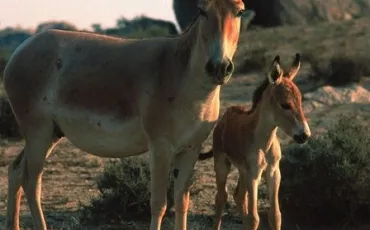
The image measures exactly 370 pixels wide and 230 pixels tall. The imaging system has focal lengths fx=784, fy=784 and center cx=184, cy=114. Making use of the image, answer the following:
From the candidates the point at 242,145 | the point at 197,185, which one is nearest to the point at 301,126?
the point at 242,145

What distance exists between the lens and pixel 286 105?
784 centimetres

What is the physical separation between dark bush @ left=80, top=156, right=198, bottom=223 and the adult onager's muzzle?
3.30m

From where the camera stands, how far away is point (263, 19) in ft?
141

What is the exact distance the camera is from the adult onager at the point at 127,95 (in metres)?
6.93

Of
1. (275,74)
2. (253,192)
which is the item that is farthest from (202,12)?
(253,192)

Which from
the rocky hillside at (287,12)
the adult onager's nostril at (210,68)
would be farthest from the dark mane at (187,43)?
the rocky hillside at (287,12)

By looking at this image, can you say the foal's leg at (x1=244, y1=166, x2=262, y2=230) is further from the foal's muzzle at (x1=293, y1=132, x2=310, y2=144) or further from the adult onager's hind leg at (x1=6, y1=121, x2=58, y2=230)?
the adult onager's hind leg at (x1=6, y1=121, x2=58, y2=230)

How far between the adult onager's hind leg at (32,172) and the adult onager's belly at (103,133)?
226mm

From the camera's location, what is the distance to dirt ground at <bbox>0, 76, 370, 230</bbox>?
9.61 metres

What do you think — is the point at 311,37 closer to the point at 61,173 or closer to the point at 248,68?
the point at 248,68

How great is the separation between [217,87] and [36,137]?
2027 mm

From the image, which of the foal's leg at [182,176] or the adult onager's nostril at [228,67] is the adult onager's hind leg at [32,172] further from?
the adult onager's nostril at [228,67]

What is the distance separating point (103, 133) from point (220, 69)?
1.55 meters

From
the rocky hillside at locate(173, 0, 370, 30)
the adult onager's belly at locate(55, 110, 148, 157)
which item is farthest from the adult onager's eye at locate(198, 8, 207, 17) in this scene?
the rocky hillside at locate(173, 0, 370, 30)
